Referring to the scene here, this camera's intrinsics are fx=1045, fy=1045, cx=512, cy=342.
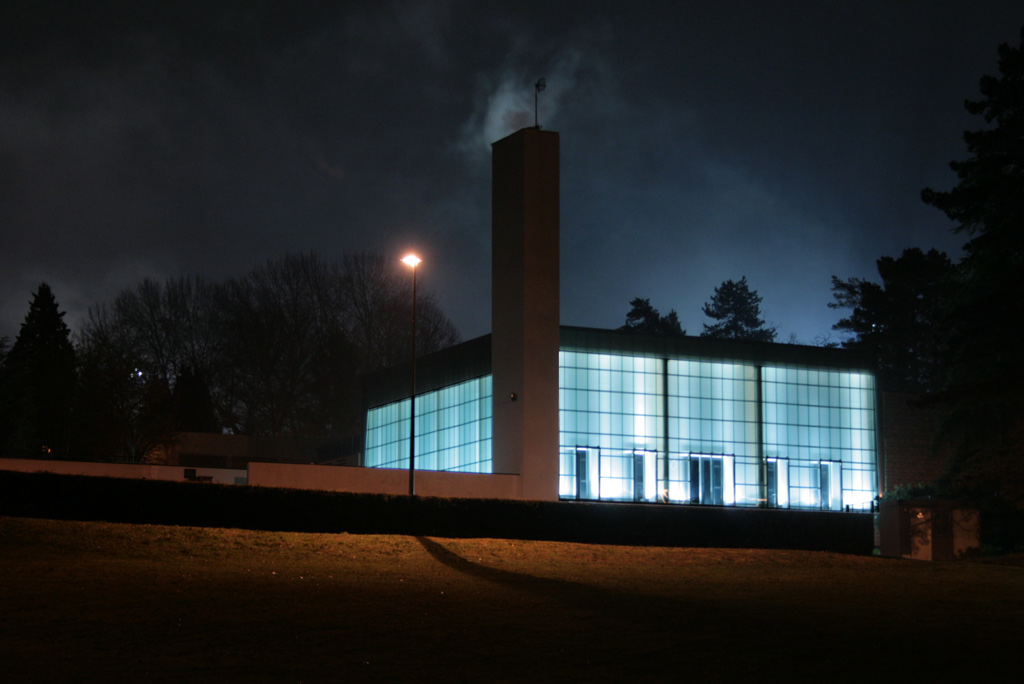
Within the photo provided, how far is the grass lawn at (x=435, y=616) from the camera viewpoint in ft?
37.9

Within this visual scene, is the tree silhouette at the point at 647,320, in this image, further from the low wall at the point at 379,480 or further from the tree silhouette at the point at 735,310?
the low wall at the point at 379,480

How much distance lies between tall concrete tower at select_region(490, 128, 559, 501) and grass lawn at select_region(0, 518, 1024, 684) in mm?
9608

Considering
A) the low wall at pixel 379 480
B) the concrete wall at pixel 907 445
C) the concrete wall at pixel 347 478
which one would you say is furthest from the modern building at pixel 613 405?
the concrete wall at pixel 347 478

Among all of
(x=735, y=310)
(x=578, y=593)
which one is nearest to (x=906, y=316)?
(x=735, y=310)

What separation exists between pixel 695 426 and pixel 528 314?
12.2 meters

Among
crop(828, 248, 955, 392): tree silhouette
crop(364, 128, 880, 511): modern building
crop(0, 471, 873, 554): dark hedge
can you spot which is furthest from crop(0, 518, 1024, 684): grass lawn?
crop(828, 248, 955, 392): tree silhouette

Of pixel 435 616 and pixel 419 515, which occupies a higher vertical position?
pixel 419 515

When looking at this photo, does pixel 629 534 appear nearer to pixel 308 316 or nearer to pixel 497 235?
pixel 497 235

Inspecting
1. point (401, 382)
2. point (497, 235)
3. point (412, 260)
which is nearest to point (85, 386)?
point (401, 382)

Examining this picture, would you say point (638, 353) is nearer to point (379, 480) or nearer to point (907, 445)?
point (907, 445)

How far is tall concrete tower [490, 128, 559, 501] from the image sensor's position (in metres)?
35.2

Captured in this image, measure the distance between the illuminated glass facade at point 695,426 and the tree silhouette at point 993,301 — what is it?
7620mm

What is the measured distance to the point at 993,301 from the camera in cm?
3516

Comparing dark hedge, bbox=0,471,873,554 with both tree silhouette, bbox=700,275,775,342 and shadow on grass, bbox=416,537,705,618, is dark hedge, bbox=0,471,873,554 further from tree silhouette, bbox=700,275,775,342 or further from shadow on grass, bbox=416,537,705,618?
tree silhouette, bbox=700,275,775,342
